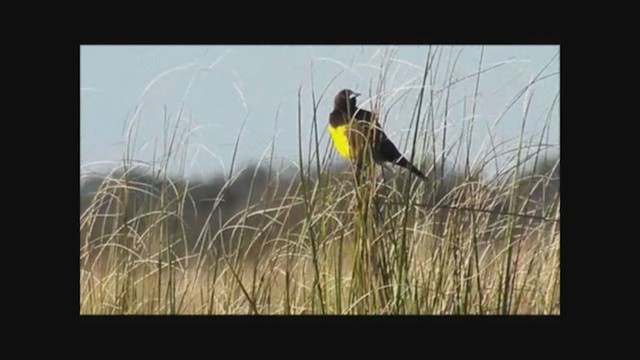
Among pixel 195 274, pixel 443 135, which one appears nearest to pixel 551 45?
pixel 443 135

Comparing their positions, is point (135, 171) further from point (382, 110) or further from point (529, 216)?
point (529, 216)

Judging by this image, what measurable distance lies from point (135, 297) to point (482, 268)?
1.21 m

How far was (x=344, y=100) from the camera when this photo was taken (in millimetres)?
4836

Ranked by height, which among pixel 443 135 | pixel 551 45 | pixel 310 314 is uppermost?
pixel 551 45

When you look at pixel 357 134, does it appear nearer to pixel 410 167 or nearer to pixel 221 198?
pixel 410 167

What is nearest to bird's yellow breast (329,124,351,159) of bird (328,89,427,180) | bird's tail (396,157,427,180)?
bird (328,89,427,180)

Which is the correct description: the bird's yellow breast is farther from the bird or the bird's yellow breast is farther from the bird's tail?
the bird's tail

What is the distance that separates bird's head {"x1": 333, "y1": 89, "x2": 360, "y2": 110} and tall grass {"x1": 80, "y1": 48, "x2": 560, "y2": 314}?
0.07 metres

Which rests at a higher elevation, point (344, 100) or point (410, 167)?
point (344, 100)

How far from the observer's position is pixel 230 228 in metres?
4.89

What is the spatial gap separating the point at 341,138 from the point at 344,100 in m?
0.14

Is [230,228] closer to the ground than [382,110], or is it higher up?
closer to the ground

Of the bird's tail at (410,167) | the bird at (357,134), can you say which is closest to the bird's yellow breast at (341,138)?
the bird at (357,134)

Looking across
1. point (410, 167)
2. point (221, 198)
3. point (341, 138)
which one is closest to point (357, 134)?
point (341, 138)
